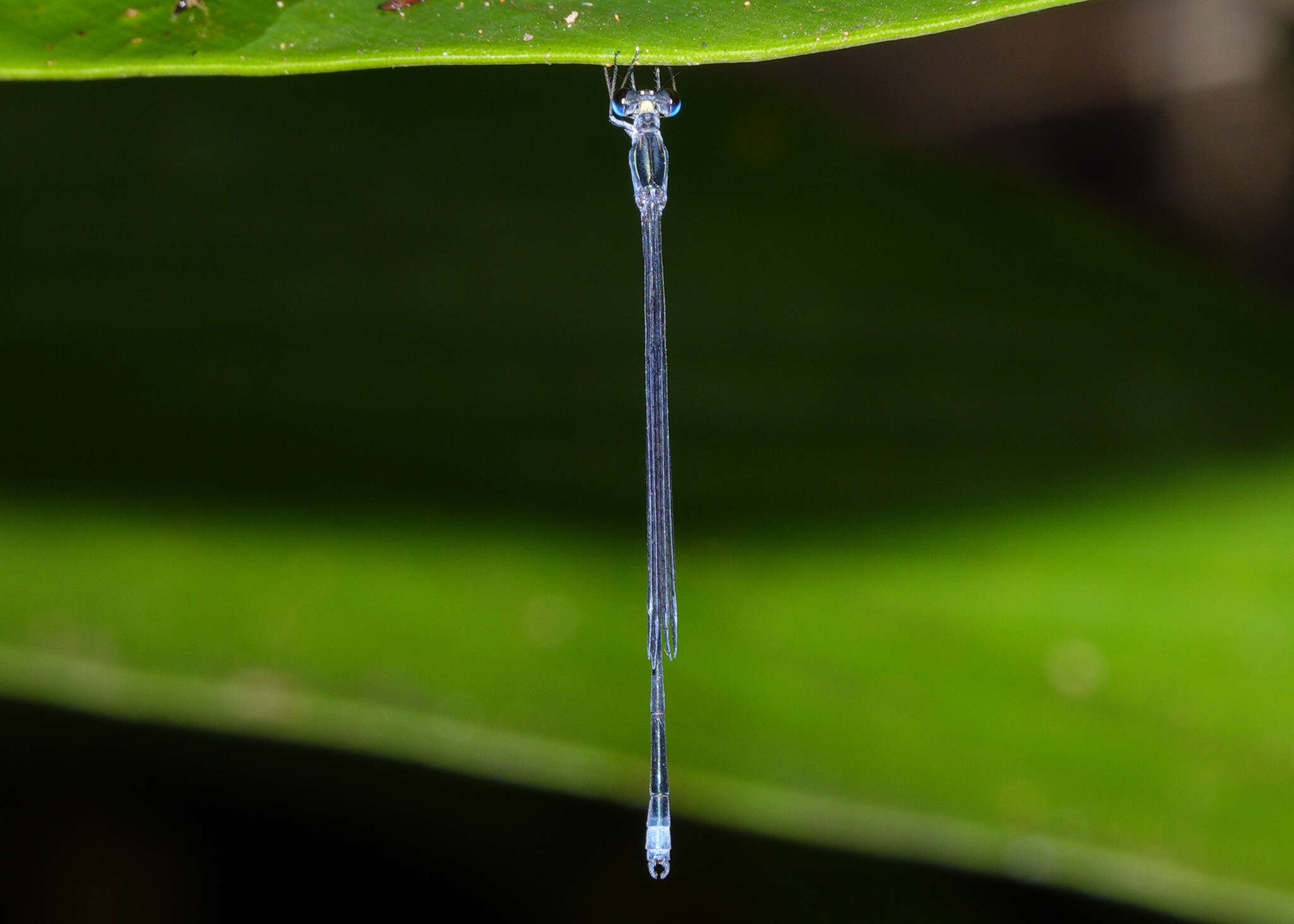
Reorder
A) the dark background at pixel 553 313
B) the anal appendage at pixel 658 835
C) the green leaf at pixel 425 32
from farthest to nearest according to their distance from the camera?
the dark background at pixel 553 313, the anal appendage at pixel 658 835, the green leaf at pixel 425 32

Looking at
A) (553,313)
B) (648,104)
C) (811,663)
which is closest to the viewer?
(648,104)

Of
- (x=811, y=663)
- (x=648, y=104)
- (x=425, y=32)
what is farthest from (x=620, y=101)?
(x=811, y=663)

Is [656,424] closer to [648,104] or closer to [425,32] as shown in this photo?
[648,104]

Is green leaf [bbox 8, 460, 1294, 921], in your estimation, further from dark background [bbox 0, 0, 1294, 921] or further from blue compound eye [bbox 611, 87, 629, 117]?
blue compound eye [bbox 611, 87, 629, 117]

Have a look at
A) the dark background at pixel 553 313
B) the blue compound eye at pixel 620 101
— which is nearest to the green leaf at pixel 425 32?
the blue compound eye at pixel 620 101

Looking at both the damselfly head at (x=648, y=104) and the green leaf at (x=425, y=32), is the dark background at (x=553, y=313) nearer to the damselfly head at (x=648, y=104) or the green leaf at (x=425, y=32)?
the damselfly head at (x=648, y=104)

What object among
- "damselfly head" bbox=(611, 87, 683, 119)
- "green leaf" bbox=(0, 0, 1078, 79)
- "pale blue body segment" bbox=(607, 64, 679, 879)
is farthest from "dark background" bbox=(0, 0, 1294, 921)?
"green leaf" bbox=(0, 0, 1078, 79)

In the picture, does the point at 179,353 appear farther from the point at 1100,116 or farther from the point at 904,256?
the point at 1100,116

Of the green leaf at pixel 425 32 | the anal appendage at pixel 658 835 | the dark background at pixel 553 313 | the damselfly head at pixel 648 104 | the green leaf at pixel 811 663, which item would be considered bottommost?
the anal appendage at pixel 658 835
